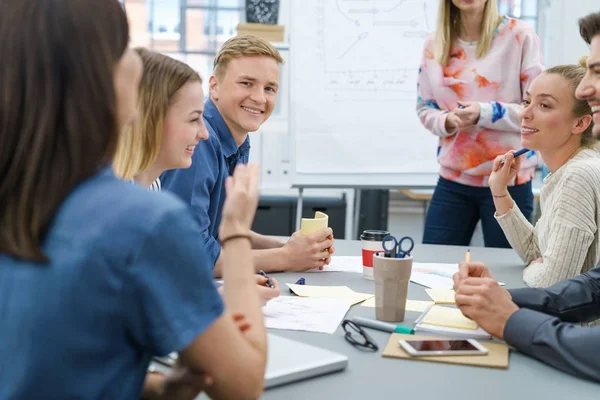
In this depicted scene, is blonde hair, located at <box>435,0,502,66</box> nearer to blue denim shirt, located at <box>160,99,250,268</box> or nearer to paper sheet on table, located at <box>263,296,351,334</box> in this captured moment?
blue denim shirt, located at <box>160,99,250,268</box>

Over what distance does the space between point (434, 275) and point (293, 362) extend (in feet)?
2.60

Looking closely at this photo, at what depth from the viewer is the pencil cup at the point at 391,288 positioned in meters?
1.26

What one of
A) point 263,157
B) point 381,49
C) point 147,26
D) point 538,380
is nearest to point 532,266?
point 538,380

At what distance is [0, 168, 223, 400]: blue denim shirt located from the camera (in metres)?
0.64

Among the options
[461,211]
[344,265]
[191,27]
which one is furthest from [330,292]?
[191,27]

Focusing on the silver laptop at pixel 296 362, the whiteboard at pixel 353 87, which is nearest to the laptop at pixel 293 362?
the silver laptop at pixel 296 362

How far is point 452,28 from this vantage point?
2.53 meters

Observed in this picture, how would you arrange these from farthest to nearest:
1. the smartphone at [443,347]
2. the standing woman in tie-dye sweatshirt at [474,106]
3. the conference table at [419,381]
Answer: the standing woman in tie-dye sweatshirt at [474,106] → the smartphone at [443,347] → the conference table at [419,381]

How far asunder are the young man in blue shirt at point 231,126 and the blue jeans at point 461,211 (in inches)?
28.1

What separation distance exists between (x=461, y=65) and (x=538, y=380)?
1712mm

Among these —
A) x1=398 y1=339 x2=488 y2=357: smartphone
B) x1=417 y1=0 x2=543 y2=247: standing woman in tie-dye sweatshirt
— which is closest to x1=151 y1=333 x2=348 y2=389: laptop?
x1=398 y1=339 x2=488 y2=357: smartphone

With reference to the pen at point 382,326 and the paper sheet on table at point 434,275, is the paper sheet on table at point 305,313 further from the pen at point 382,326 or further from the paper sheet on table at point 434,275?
the paper sheet on table at point 434,275

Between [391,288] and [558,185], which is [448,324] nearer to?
[391,288]

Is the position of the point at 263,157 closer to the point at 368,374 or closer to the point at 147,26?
the point at 147,26
